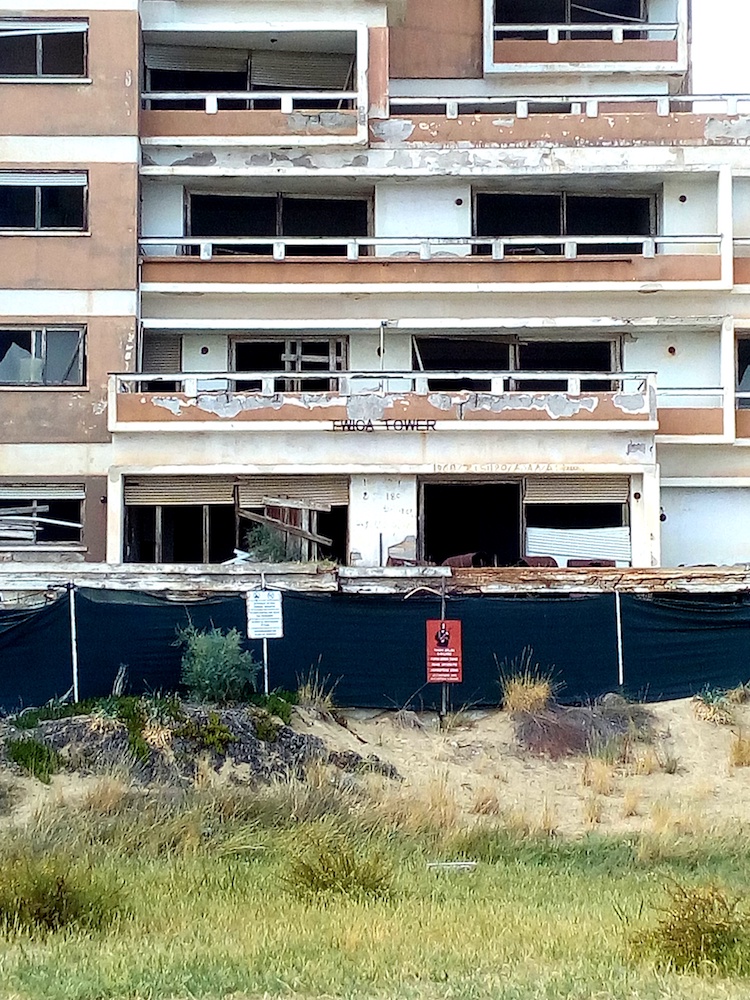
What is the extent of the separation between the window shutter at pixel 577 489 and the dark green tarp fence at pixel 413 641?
6137 mm

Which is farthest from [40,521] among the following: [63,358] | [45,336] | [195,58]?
[195,58]

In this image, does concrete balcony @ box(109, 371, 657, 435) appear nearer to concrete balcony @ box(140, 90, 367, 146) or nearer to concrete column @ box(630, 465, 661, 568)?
concrete column @ box(630, 465, 661, 568)

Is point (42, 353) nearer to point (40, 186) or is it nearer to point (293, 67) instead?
point (40, 186)

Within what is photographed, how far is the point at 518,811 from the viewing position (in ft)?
58.8

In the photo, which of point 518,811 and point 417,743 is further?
point 417,743

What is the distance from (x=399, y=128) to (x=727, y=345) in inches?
327

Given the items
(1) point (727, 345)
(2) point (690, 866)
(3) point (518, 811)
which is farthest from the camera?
(1) point (727, 345)

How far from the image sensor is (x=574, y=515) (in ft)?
93.4

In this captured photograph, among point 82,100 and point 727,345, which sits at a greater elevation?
point 82,100

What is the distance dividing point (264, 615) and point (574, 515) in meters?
9.76

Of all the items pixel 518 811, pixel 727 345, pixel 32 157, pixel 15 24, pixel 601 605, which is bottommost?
pixel 518 811

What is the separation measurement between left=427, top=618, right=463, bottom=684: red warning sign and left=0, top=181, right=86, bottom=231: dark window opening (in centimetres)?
1301

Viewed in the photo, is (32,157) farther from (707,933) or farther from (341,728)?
(707,933)

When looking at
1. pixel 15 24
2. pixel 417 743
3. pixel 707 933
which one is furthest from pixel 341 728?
pixel 15 24
